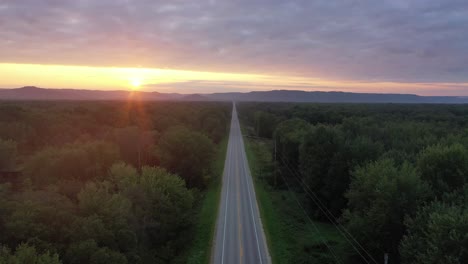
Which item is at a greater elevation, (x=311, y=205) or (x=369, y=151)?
(x=369, y=151)

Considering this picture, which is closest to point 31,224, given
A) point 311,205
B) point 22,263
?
point 22,263

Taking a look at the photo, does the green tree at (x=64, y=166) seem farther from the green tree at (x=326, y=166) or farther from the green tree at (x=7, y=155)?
the green tree at (x=326, y=166)

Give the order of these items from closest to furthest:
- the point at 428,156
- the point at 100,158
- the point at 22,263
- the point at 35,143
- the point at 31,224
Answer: the point at 22,263 < the point at 31,224 < the point at 428,156 < the point at 100,158 < the point at 35,143

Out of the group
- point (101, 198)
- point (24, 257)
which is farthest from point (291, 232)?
point (24, 257)

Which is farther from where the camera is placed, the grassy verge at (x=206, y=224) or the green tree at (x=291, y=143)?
the green tree at (x=291, y=143)

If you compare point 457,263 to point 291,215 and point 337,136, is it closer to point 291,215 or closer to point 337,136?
point 291,215

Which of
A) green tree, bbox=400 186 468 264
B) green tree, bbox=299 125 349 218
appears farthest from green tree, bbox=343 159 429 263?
green tree, bbox=299 125 349 218

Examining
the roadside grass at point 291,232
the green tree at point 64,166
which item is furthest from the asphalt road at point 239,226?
the green tree at point 64,166
